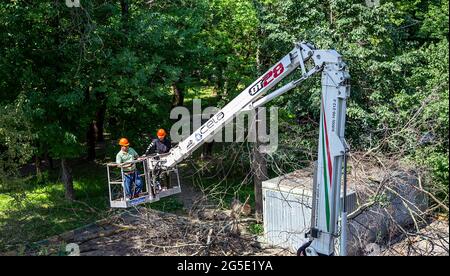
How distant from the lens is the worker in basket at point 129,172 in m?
11.5

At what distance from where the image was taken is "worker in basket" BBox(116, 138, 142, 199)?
453 inches

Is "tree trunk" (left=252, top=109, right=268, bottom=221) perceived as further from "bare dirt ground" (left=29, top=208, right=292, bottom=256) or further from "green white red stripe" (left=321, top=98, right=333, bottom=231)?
"green white red stripe" (left=321, top=98, right=333, bottom=231)

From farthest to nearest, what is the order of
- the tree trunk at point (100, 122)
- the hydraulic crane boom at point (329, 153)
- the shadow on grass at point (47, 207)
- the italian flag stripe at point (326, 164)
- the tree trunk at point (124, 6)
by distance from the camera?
1. the tree trunk at point (100, 122)
2. the tree trunk at point (124, 6)
3. the shadow on grass at point (47, 207)
4. the italian flag stripe at point (326, 164)
5. the hydraulic crane boom at point (329, 153)

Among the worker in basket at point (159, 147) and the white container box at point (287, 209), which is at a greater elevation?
the worker in basket at point (159, 147)

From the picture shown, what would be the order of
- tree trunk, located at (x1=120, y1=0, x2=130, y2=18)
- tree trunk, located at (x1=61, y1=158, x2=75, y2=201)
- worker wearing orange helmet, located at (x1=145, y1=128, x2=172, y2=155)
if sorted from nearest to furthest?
worker wearing orange helmet, located at (x1=145, y1=128, x2=172, y2=155) < tree trunk, located at (x1=120, y1=0, x2=130, y2=18) < tree trunk, located at (x1=61, y1=158, x2=75, y2=201)

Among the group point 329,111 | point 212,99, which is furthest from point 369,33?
point 329,111

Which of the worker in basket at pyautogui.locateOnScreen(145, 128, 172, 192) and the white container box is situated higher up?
the worker in basket at pyautogui.locateOnScreen(145, 128, 172, 192)

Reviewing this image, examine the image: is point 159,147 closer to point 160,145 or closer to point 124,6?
point 160,145

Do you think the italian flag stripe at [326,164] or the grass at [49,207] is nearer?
the italian flag stripe at [326,164]

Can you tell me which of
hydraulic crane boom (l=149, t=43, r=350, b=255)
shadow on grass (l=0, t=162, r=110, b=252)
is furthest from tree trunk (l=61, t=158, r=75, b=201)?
hydraulic crane boom (l=149, t=43, r=350, b=255)

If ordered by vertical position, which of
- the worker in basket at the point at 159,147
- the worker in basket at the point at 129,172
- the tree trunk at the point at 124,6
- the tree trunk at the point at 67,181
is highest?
the tree trunk at the point at 124,6

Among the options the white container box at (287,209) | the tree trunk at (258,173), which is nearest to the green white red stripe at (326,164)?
the white container box at (287,209)

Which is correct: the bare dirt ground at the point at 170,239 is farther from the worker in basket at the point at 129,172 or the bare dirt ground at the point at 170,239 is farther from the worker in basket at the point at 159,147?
the worker in basket at the point at 159,147

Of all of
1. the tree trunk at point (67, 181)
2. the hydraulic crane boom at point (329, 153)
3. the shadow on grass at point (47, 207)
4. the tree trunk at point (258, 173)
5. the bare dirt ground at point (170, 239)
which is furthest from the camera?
the tree trunk at point (67, 181)
